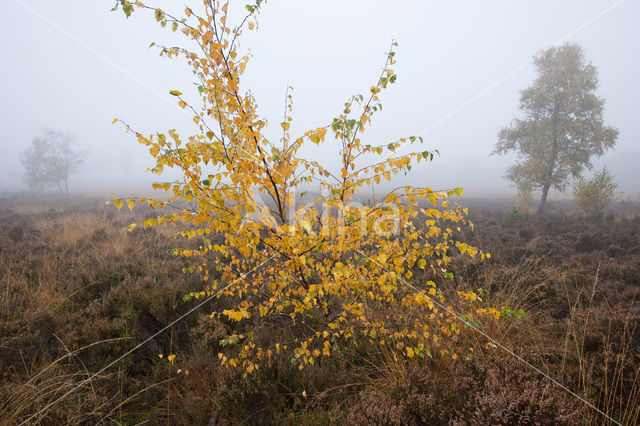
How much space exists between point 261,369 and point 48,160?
5647 centimetres

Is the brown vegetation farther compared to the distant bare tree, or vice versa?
the distant bare tree

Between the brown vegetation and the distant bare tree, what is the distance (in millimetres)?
48463

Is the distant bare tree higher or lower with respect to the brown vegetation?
higher

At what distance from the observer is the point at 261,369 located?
2.72 meters

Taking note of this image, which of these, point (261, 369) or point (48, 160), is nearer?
point (261, 369)

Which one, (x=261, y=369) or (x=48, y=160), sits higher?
(x=48, y=160)

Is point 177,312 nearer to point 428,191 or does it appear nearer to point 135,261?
point 135,261

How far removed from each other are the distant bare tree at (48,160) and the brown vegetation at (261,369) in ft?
159

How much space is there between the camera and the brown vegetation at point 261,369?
1877 millimetres

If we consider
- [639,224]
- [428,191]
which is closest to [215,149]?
[428,191]

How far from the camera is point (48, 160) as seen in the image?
4106 cm

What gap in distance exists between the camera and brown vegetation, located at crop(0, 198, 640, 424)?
6.16 ft

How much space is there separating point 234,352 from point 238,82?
2.91m

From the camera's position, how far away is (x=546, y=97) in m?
15.7
